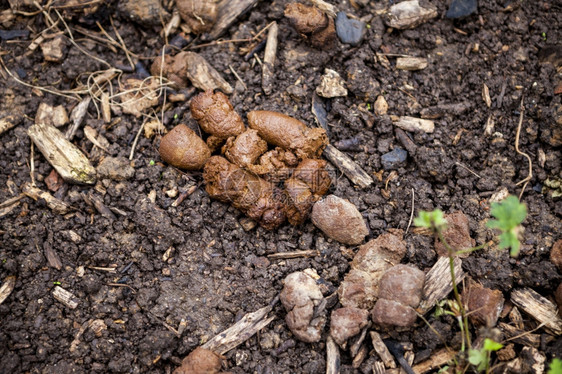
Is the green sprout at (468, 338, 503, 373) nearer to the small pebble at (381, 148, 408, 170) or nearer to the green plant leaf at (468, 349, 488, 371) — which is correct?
the green plant leaf at (468, 349, 488, 371)

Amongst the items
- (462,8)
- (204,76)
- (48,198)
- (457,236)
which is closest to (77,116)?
(48,198)

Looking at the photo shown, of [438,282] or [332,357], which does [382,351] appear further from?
[438,282]

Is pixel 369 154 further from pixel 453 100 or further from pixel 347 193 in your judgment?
pixel 453 100

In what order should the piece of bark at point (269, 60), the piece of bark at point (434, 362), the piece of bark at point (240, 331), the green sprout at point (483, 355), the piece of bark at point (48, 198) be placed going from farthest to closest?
1. the piece of bark at point (269, 60)
2. the piece of bark at point (48, 198)
3. the piece of bark at point (240, 331)
4. the piece of bark at point (434, 362)
5. the green sprout at point (483, 355)

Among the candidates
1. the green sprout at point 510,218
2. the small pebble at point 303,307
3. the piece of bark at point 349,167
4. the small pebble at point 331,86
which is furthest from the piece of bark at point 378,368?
the small pebble at point 331,86

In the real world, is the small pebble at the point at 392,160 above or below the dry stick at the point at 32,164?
above

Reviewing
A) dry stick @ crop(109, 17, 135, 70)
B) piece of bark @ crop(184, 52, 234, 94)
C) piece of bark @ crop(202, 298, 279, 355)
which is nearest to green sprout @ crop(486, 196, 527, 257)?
piece of bark @ crop(202, 298, 279, 355)

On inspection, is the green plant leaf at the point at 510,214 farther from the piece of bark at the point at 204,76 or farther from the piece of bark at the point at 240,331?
the piece of bark at the point at 204,76
